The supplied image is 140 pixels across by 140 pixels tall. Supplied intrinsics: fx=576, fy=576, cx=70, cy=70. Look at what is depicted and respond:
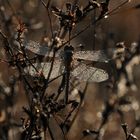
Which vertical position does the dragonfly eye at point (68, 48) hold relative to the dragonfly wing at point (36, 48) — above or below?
below

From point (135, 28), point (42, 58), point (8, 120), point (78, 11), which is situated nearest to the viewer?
point (78, 11)

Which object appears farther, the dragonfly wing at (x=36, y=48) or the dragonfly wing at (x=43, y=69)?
the dragonfly wing at (x=36, y=48)

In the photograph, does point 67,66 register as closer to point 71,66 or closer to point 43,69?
point 71,66

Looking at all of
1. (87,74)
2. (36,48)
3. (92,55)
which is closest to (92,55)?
(92,55)

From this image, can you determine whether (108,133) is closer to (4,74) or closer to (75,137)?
(75,137)

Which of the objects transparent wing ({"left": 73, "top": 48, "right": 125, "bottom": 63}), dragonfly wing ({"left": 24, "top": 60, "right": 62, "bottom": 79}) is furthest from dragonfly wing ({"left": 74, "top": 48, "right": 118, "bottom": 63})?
dragonfly wing ({"left": 24, "top": 60, "right": 62, "bottom": 79})

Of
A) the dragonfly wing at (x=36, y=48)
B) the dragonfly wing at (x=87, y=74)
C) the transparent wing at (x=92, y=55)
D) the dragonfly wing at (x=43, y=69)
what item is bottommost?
the dragonfly wing at (x=87, y=74)

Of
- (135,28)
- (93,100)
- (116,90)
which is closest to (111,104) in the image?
(116,90)

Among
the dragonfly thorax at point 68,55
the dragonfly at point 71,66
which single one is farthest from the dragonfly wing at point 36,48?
the dragonfly thorax at point 68,55

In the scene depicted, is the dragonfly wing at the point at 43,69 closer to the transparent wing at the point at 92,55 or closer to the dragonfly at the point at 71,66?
the dragonfly at the point at 71,66

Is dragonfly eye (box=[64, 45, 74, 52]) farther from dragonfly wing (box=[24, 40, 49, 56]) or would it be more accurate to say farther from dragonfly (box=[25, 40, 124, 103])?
dragonfly wing (box=[24, 40, 49, 56])

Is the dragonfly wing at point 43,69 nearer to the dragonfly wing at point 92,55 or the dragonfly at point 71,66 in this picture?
the dragonfly at point 71,66
